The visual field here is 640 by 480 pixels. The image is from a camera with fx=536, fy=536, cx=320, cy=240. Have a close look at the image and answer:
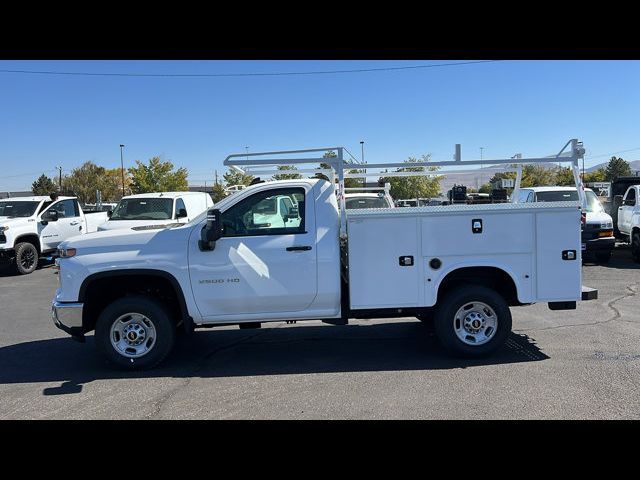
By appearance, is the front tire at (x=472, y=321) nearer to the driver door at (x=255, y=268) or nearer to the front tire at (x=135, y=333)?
the driver door at (x=255, y=268)

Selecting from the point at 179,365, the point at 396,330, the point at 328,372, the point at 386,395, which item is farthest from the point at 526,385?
the point at 179,365

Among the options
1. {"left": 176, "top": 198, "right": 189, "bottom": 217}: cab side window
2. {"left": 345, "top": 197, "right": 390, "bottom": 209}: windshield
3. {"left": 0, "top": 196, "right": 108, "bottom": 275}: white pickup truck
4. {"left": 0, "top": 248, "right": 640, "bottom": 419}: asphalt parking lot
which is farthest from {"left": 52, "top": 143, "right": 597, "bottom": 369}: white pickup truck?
{"left": 0, "top": 196, "right": 108, "bottom": 275}: white pickup truck

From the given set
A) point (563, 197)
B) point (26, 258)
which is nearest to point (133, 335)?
point (26, 258)

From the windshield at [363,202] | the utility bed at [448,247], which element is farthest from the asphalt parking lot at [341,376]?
the windshield at [363,202]

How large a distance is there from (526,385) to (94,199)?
6347 cm

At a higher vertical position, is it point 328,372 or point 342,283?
point 342,283

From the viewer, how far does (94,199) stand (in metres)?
61.7

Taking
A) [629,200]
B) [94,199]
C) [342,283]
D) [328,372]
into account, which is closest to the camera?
[328,372]

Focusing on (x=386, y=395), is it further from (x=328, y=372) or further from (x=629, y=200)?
(x=629, y=200)

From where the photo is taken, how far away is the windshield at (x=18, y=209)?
14711 millimetres

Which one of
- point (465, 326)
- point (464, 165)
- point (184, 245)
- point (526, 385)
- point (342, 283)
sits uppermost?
point (464, 165)

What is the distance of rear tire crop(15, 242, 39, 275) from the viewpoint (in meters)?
13.9

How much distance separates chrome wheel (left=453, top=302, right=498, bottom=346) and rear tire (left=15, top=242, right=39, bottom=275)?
12.3 meters
